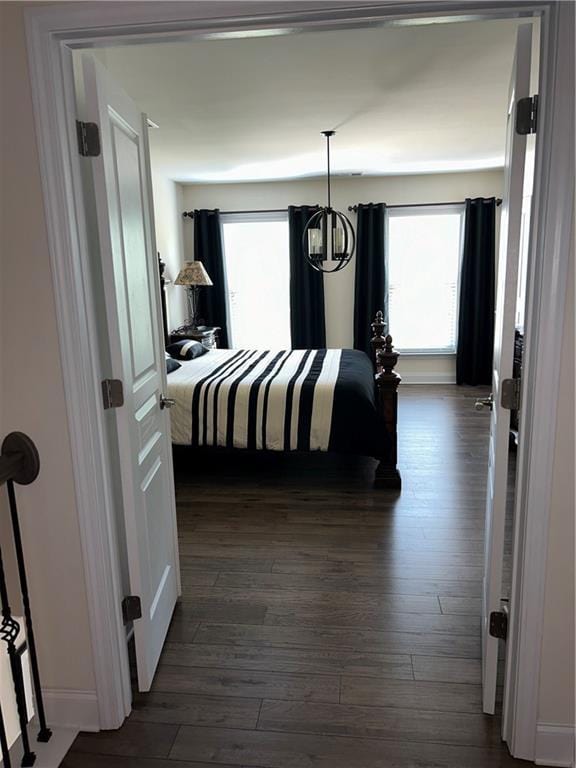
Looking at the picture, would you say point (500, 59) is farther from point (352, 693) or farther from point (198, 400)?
point (352, 693)

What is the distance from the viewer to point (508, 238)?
155cm

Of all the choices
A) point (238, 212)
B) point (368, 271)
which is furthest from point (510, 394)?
point (238, 212)

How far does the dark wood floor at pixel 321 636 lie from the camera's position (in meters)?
1.68

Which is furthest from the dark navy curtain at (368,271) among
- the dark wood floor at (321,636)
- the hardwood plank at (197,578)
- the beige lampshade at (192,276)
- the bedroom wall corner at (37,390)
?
the bedroom wall corner at (37,390)

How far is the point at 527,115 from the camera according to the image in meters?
1.43

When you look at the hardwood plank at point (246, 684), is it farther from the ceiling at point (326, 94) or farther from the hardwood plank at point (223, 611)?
the ceiling at point (326, 94)

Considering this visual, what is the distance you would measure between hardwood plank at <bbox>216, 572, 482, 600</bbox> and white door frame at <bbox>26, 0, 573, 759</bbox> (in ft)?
2.73

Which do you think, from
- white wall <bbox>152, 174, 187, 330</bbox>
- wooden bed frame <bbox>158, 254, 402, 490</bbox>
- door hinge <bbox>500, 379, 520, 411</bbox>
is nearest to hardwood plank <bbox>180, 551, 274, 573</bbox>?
wooden bed frame <bbox>158, 254, 402, 490</bbox>

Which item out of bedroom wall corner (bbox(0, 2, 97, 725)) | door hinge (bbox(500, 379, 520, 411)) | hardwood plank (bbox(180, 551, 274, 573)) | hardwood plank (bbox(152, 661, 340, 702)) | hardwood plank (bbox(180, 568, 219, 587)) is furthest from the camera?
hardwood plank (bbox(180, 551, 274, 573))

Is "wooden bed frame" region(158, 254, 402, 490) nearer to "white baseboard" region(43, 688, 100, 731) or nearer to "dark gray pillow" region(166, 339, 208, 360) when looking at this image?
"dark gray pillow" region(166, 339, 208, 360)

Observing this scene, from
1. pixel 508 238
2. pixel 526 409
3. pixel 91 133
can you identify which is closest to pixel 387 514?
pixel 526 409

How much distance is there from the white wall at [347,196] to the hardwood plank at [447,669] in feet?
16.5

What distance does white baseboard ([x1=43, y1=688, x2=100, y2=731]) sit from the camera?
1769 millimetres

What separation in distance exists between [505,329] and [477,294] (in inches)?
202
